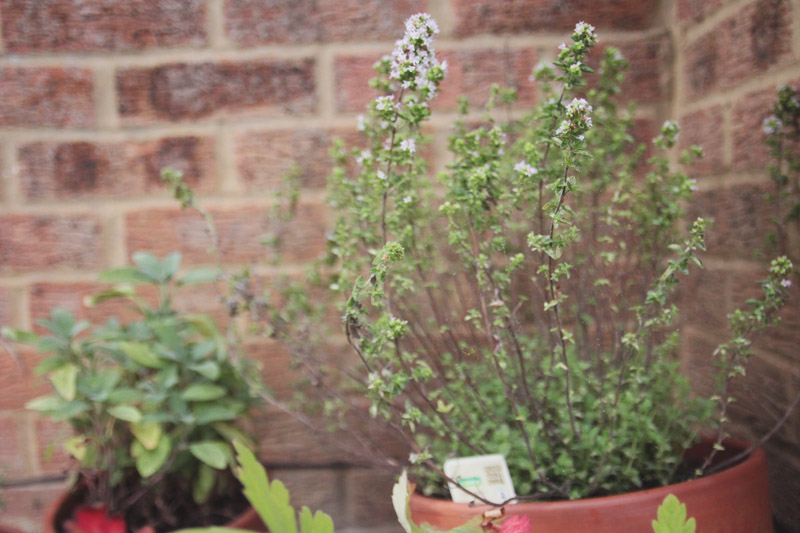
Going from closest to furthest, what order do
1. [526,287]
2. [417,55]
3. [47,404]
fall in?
[417,55]
[47,404]
[526,287]

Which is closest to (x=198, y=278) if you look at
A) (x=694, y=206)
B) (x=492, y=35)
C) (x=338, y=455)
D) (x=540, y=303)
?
(x=338, y=455)

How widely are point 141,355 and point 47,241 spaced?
0.39 m

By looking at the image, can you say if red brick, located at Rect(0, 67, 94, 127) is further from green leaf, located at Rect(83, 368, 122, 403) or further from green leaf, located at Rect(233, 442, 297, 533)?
green leaf, located at Rect(233, 442, 297, 533)

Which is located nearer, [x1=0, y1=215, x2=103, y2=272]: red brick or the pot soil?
the pot soil

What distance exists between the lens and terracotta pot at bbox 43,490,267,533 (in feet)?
3.00

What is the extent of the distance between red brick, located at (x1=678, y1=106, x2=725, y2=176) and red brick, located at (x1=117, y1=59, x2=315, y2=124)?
68 centimetres

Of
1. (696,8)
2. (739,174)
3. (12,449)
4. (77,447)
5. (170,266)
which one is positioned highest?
(696,8)

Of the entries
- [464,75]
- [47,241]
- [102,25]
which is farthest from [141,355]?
[464,75]

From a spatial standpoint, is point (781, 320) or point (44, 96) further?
point (44, 96)

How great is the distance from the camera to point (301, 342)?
974 millimetres

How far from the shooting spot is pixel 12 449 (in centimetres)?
119

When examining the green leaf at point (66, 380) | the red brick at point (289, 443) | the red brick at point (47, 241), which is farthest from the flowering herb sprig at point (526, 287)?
the red brick at point (47, 241)

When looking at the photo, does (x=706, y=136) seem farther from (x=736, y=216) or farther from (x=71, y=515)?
(x=71, y=515)

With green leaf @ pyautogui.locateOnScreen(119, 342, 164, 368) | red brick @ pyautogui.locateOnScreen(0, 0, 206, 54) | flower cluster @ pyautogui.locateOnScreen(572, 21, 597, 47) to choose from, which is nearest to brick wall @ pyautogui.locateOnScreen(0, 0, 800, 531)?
red brick @ pyautogui.locateOnScreen(0, 0, 206, 54)
